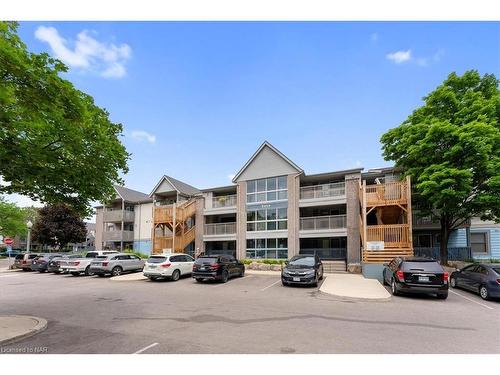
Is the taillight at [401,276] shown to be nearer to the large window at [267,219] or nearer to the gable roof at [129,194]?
the large window at [267,219]

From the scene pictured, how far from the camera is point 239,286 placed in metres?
15.4

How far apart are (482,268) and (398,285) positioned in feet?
12.7

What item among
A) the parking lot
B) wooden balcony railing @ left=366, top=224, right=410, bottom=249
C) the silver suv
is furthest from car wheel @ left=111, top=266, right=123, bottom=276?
wooden balcony railing @ left=366, top=224, right=410, bottom=249

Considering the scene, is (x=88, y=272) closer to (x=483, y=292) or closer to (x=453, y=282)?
(x=453, y=282)

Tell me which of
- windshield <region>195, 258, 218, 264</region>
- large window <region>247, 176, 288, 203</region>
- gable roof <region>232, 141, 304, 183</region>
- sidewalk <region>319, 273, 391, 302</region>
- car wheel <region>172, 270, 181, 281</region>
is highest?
gable roof <region>232, 141, 304, 183</region>

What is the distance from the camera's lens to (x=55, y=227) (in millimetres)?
42000

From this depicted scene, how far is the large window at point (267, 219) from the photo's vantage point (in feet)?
85.0

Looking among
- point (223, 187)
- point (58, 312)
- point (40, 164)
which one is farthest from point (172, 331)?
point (223, 187)

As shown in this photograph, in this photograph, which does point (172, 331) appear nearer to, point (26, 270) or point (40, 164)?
point (40, 164)

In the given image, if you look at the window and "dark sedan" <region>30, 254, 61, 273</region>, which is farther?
"dark sedan" <region>30, 254, 61, 273</region>

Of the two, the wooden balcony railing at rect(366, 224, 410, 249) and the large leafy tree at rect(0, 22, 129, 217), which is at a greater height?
the large leafy tree at rect(0, 22, 129, 217)

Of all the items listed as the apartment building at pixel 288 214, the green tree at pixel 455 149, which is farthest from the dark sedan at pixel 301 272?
the green tree at pixel 455 149

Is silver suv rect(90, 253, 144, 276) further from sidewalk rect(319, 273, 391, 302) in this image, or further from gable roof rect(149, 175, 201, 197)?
sidewalk rect(319, 273, 391, 302)

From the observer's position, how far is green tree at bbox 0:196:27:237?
43.4 meters
